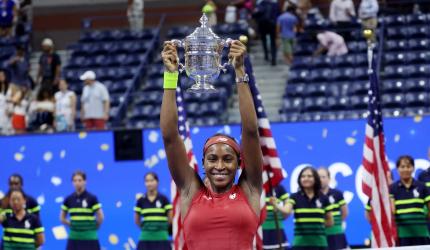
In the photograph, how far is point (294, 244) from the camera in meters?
13.4

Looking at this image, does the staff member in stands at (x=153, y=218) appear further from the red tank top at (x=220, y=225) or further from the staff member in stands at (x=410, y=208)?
the red tank top at (x=220, y=225)

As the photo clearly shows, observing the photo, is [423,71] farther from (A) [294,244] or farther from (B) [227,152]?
(B) [227,152]

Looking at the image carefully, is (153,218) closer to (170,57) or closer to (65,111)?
(65,111)

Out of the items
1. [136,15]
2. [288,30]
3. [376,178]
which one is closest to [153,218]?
[376,178]

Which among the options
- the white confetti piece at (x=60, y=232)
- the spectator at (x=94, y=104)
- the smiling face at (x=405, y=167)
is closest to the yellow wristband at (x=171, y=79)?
the smiling face at (x=405, y=167)

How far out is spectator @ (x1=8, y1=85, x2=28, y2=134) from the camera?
60.7 feet

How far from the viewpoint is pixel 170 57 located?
245 inches

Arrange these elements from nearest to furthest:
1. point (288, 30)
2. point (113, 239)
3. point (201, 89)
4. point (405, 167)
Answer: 1. point (201, 89)
2. point (405, 167)
3. point (113, 239)
4. point (288, 30)

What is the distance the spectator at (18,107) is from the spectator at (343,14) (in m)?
5.15

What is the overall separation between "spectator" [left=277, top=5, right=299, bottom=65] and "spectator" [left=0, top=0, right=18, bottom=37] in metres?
5.05

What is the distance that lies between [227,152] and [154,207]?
828 centimetres

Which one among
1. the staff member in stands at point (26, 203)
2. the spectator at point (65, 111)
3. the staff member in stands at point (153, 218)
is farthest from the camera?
the spectator at point (65, 111)

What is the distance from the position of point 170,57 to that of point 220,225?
0.88 metres

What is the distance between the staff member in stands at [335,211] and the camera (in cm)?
1338
